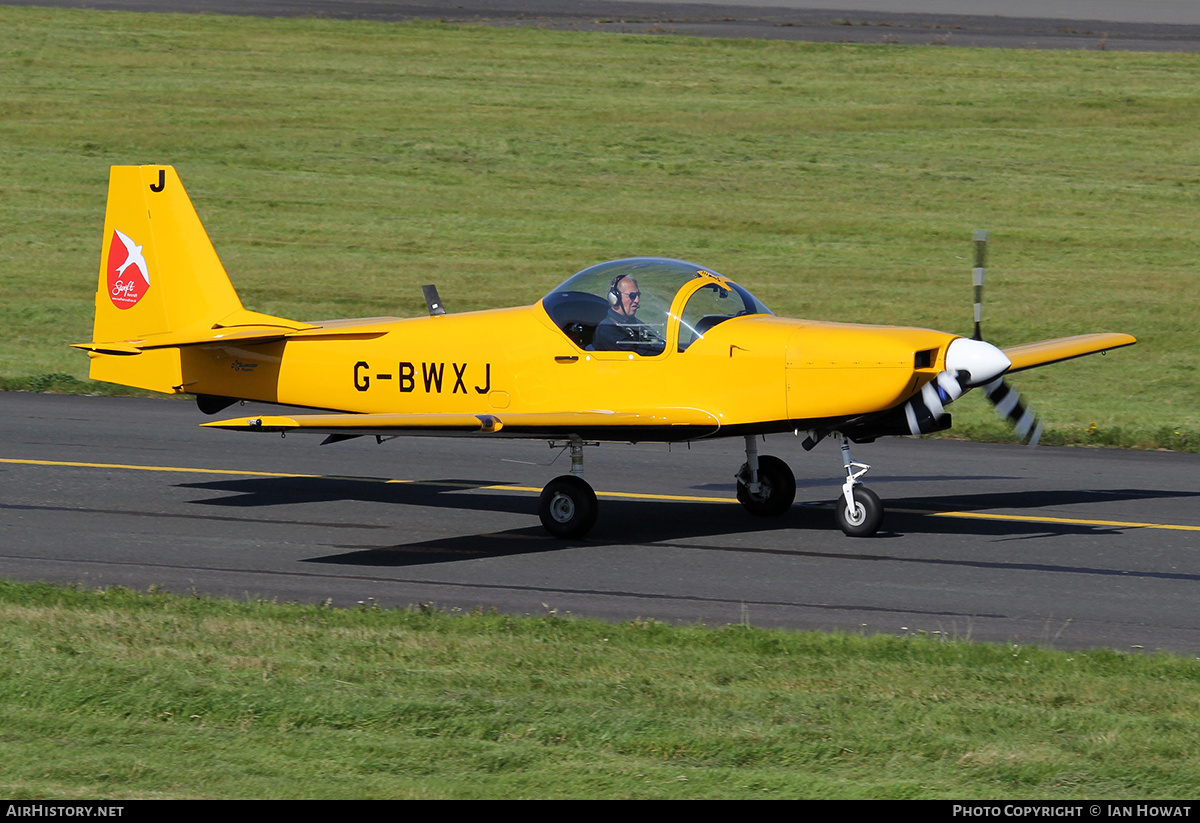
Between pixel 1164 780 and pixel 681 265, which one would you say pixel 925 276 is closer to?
pixel 681 265

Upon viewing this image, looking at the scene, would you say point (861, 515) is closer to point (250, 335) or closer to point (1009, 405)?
point (1009, 405)

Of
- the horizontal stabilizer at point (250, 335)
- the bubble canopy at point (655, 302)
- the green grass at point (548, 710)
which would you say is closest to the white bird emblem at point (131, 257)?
the horizontal stabilizer at point (250, 335)

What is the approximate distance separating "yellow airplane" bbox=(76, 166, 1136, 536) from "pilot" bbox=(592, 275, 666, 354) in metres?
0.01

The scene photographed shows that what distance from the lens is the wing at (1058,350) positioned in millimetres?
12078

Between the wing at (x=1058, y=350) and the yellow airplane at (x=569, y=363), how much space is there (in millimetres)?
30

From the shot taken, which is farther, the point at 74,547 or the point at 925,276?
the point at 925,276

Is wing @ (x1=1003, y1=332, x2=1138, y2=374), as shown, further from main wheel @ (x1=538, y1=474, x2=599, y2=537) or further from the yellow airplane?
main wheel @ (x1=538, y1=474, x2=599, y2=537)

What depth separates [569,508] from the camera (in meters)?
11.5

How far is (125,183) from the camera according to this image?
43.8ft

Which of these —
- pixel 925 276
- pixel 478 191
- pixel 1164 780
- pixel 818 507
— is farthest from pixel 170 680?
pixel 478 191

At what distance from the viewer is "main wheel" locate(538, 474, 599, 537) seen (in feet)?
37.6

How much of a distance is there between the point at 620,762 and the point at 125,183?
30.4ft

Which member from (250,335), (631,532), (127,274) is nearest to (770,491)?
(631,532)

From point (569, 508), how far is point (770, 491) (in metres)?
1.89
